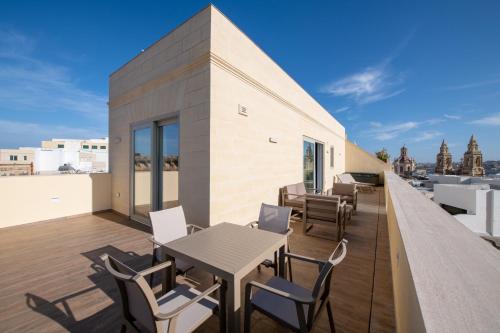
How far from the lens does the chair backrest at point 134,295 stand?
3.66 feet

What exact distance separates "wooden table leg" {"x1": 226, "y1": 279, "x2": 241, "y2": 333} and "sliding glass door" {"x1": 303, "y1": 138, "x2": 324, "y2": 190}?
5966mm

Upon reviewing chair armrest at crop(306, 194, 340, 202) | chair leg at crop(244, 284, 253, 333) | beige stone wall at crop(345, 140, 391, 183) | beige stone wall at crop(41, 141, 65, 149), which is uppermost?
beige stone wall at crop(41, 141, 65, 149)

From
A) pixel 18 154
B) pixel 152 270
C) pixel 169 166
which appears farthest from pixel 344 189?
pixel 18 154

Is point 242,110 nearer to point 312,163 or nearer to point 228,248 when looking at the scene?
point 228,248

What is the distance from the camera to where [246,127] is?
13.3 feet

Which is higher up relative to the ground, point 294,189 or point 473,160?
point 473,160

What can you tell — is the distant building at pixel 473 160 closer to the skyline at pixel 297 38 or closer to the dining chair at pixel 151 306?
the skyline at pixel 297 38

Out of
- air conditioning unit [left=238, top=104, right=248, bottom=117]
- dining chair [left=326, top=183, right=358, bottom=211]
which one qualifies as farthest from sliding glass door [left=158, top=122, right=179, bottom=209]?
dining chair [left=326, top=183, right=358, bottom=211]

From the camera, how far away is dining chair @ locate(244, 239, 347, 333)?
123cm

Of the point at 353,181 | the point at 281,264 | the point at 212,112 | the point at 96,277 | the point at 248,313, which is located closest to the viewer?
the point at 248,313

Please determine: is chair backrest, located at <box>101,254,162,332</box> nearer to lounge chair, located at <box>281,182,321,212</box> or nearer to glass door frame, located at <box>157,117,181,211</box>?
glass door frame, located at <box>157,117,181,211</box>

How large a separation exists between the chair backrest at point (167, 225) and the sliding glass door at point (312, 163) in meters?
5.31

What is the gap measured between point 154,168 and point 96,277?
2377mm

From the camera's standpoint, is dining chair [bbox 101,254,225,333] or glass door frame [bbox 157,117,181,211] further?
glass door frame [bbox 157,117,181,211]
